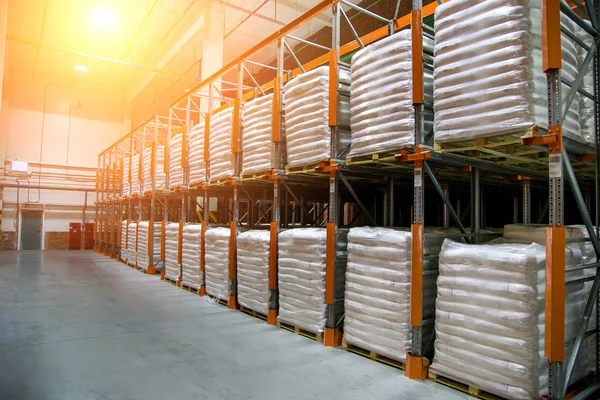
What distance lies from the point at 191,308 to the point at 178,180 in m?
4.13

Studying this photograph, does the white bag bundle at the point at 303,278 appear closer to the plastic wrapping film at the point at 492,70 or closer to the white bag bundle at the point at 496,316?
the white bag bundle at the point at 496,316

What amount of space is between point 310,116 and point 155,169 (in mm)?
8086

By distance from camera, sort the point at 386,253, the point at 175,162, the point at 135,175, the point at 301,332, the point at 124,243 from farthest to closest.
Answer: the point at 124,243 < the point at 135,175 < the point at 175,162 < the point at 301,332 < the point at 386,253

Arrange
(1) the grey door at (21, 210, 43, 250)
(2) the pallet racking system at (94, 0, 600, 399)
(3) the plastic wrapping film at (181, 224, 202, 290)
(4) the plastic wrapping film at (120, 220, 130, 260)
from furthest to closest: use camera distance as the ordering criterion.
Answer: (1) the grey door at (21, 210, 43, 250) → (4) the plastic wrapping film at (120, 220, 130, 260) → (3) the plastic wrapping film at (181, 224, 202, 290) → (2) the pallet racking system at (94, 0, 600, 399)

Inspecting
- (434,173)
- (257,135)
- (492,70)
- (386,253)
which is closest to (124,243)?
(257,135)

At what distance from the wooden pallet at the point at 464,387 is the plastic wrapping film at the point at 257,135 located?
395cm

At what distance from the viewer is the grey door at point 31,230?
1984cm

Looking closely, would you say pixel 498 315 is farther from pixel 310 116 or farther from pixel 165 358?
pixel 165 358

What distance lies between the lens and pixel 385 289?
461 cm


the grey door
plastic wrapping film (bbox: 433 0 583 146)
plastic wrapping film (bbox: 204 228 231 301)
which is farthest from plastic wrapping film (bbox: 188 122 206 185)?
the grey door

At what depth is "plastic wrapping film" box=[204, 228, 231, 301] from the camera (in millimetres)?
7738

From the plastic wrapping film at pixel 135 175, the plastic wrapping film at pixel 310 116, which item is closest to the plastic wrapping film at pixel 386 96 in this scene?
the plastic wrapping film at pixel 310 116

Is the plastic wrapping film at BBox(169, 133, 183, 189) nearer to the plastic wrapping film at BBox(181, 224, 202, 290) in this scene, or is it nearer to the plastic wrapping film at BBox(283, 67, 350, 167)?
the plastic wrapping film at BBox(181, 224, 202, 290)

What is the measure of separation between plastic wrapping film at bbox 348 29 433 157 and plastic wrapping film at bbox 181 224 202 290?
16.6 feet
